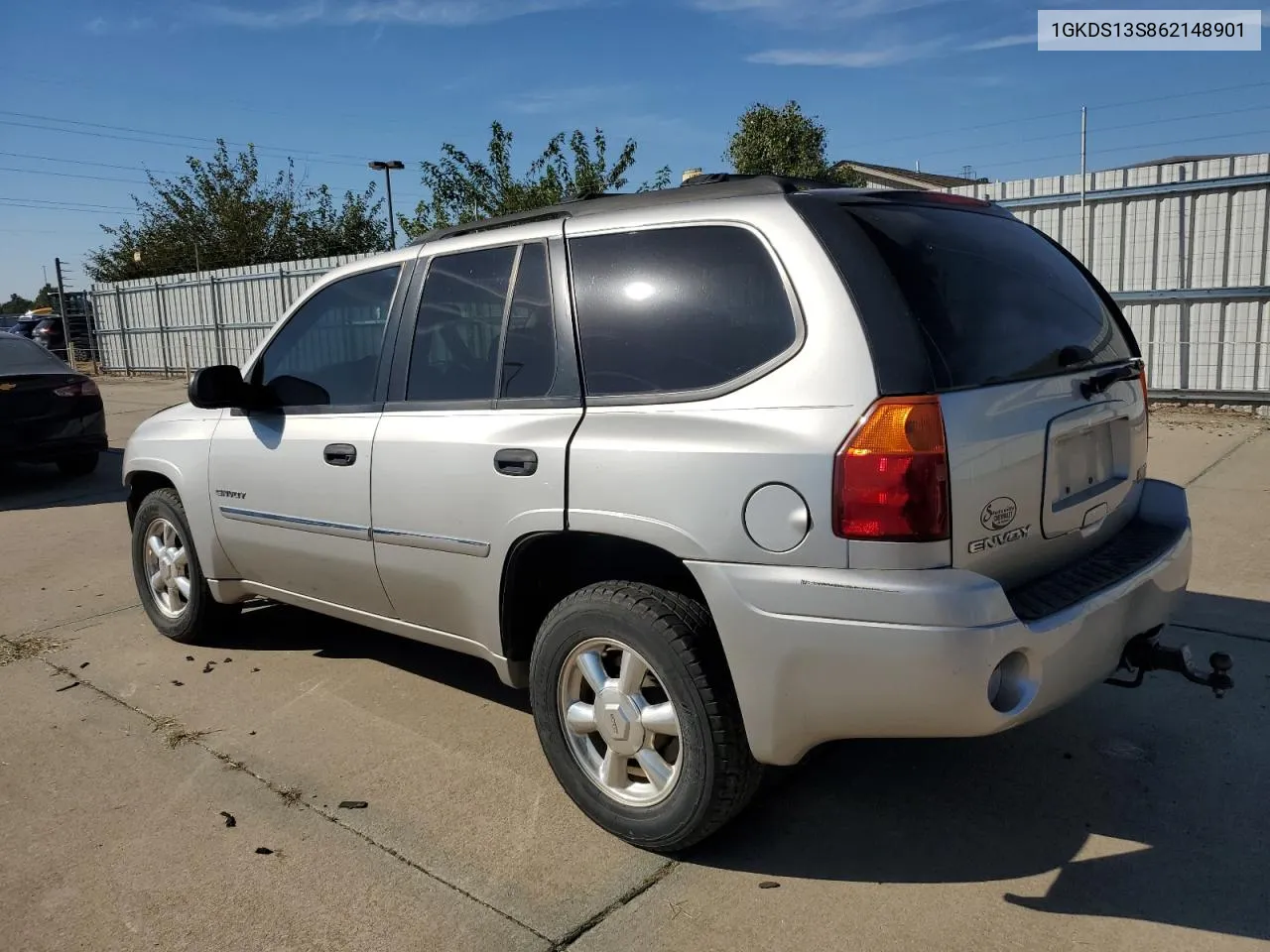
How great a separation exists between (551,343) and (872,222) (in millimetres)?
1044

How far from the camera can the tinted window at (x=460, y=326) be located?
3.42m

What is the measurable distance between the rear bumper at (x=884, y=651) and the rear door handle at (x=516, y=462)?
69 centimetres

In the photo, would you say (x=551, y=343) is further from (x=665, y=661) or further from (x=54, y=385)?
(x=54, y=385)

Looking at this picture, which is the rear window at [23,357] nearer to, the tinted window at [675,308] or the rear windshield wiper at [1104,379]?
the tinted window at [675,308]

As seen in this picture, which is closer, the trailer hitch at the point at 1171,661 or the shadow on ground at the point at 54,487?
the trailer hitch at the point at 1171,661

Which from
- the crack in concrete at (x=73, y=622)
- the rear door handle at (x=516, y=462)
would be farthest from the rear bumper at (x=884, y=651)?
the crack in concrete at (x=73, y=622)

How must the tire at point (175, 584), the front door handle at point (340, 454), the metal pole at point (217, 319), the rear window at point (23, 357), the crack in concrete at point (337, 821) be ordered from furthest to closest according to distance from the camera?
1. the metal pole at point (217, 319)
2. the rear window at point (23, 357)
3. the tire at point (175, 584)
4. the front door handle at point (340, 454)
5. the crack in concrete at point (337, 821)

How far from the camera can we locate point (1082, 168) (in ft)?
35.9

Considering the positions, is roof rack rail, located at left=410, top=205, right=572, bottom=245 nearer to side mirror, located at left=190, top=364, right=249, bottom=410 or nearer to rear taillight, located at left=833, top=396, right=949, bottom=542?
side mirror, located at left=190, top=364, right=249, bottom=410

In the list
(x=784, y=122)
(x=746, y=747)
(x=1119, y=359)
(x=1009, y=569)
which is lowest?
(x=746, y=747)

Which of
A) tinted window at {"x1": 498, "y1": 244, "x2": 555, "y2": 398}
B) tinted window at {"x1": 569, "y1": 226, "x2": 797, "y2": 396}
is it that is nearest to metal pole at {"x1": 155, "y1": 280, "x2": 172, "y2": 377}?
tinted window at {"x1": 498, "y1": 244, "x2": 555, "y2": 398}

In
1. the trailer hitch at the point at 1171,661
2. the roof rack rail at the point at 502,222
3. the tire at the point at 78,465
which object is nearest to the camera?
the trailer hitch at the point at 1171,661

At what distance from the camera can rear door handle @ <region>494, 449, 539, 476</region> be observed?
3.09 meters

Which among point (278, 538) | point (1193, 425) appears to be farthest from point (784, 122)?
point (278, 538)
